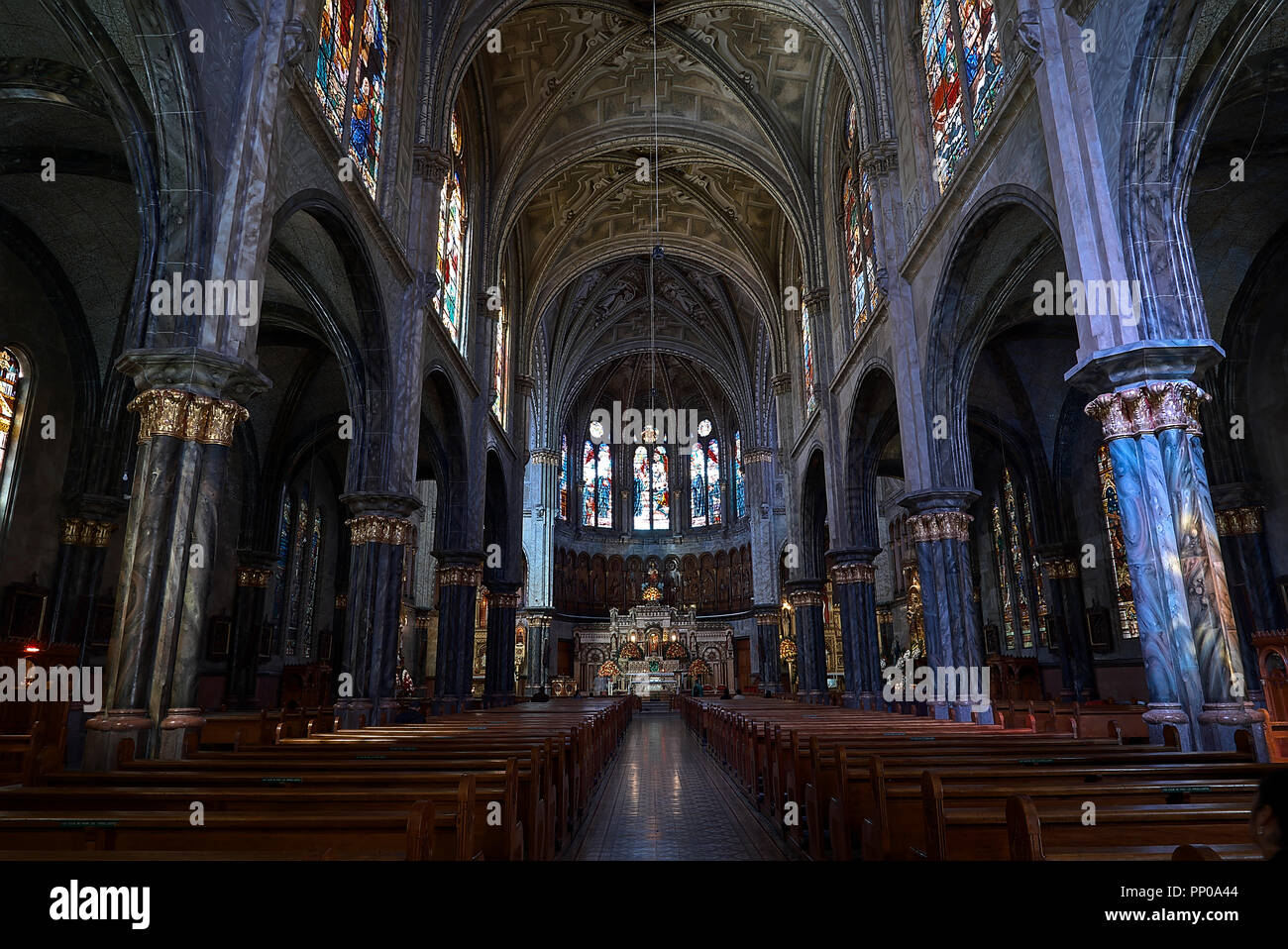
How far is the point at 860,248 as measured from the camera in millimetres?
19562

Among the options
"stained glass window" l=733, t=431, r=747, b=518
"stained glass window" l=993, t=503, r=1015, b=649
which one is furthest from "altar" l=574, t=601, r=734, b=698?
"stained glass window" l=993, t=503, r=1015, b=649

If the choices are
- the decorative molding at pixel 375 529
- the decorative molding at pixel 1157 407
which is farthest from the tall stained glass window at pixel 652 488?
the decorative molding at pixel 1157 407

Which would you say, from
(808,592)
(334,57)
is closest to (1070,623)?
(808,592)

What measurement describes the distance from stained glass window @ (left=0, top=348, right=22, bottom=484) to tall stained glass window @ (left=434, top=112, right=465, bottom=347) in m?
8.27

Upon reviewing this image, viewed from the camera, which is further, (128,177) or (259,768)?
(128,177)

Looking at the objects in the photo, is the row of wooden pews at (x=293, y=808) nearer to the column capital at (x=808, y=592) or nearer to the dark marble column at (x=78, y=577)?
the dark marble column at (x=78, y=577)

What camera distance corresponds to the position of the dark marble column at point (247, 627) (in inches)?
813

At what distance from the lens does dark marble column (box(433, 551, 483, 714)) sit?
19.9m

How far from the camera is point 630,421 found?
1719 inches

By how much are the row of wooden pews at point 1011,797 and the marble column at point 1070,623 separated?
14139mm
